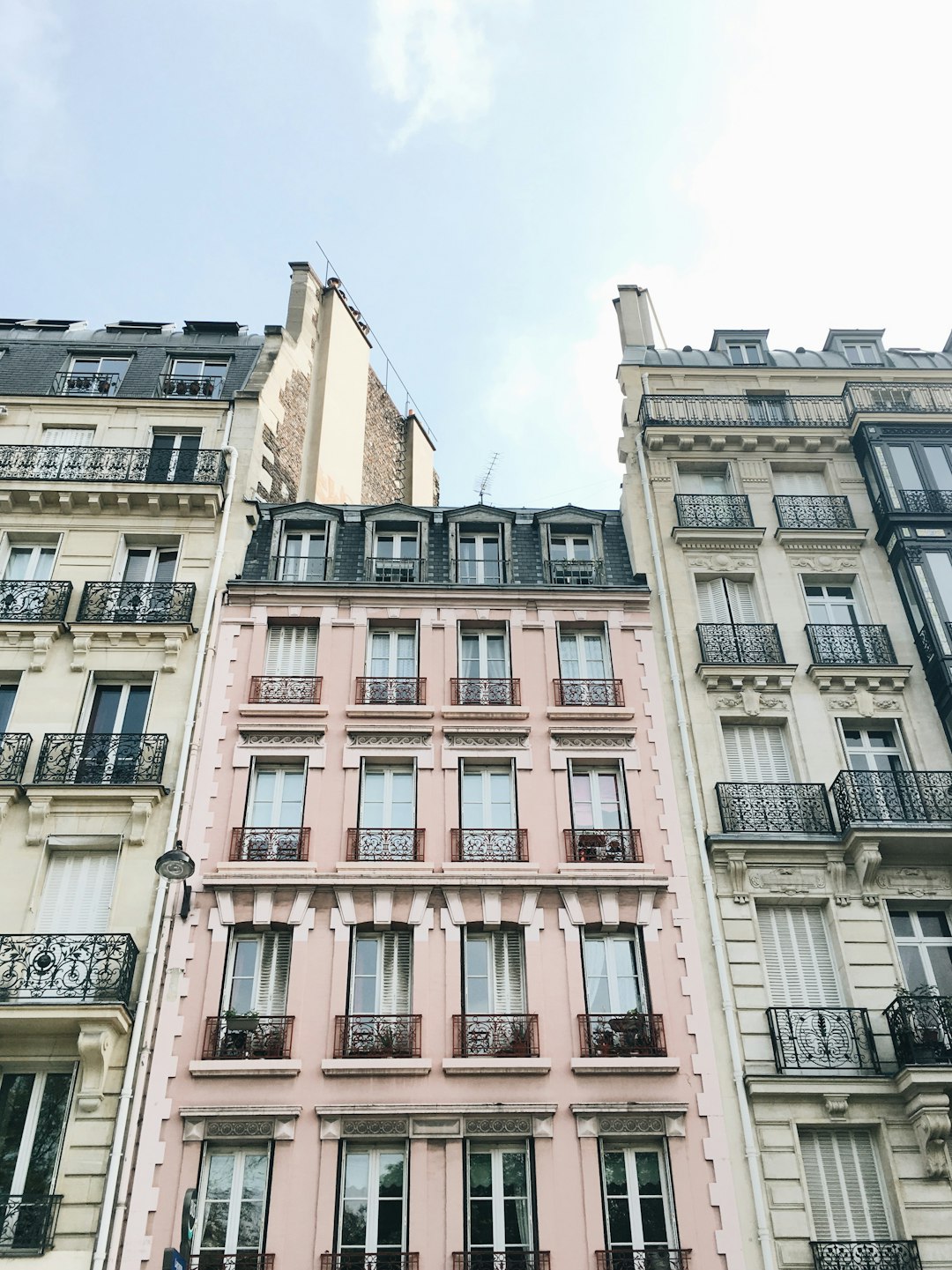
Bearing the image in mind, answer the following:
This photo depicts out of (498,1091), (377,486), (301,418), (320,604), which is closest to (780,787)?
(498,1091)

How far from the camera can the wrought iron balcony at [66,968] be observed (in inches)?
555

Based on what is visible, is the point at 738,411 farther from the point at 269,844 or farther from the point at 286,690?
the point at 269,844

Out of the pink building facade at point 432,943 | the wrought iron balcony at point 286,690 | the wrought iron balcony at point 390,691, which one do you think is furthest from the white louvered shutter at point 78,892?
the wrought iron balcony at point 390,691

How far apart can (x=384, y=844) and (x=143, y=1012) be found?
4069 mm

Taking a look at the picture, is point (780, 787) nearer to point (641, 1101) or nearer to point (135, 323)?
point (641, 1101)

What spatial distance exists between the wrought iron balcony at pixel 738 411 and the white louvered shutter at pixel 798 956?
10.2 meters

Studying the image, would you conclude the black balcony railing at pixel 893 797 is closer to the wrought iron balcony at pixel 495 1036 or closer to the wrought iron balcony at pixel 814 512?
A: the wrought iron balcony at pixel 814 512

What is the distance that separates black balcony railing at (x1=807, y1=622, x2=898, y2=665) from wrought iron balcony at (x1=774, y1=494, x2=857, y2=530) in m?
2.32

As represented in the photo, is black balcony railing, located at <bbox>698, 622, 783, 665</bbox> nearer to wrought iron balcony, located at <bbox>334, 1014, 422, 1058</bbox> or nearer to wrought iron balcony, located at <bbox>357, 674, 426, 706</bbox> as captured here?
wrought iron balcony, located at <bbox>357, 674, 426, 706</bbox>

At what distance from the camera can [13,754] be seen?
1661 centimetres

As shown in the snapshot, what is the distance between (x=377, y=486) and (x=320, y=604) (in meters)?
11.2

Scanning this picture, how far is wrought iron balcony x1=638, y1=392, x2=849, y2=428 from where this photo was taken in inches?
855

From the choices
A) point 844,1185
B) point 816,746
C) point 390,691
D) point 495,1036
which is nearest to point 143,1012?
point 495,1036

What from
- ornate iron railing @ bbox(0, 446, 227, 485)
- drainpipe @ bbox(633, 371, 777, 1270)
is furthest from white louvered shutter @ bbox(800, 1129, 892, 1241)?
ornate iron railing @ bbox(0, 446, 227, 485)
